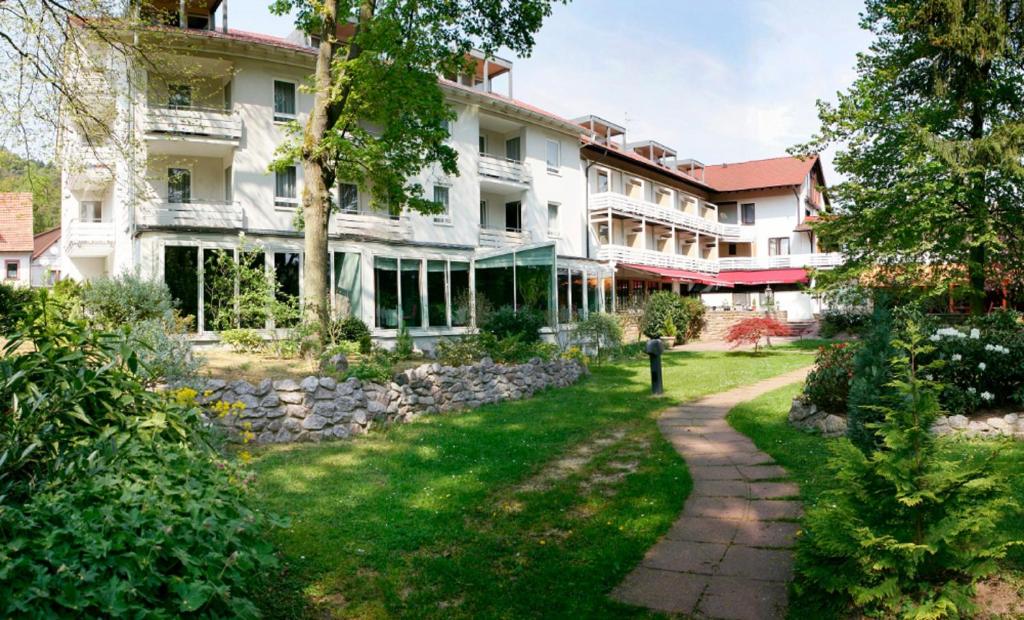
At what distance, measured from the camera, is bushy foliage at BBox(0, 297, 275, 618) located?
7.84 ft

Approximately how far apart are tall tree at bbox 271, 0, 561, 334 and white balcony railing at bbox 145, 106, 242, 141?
5.74 metres

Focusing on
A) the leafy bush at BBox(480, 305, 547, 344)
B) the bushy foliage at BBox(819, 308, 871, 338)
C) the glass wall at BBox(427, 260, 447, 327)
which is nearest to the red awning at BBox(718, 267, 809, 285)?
the bushy foliage at BBox(819, 308, 871, 338)

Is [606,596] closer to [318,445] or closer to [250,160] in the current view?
[318,445]

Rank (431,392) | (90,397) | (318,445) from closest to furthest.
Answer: (90,397)
(318,445)
(431,392)

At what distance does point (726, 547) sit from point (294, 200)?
65.9ft

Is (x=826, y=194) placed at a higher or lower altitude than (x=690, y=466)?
higher

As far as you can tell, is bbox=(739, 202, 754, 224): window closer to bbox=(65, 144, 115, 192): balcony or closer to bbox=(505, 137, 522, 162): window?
bbox=(505, 137, 522, 162): window

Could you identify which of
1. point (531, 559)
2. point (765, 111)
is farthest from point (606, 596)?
point (765, 111)

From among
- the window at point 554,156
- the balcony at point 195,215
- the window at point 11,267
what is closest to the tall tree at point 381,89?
the balcony at point 195,215

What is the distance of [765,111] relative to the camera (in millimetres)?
19125

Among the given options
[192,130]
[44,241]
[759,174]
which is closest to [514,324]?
[192,130]

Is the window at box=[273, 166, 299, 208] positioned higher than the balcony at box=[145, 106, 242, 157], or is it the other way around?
the balcony at box=[145, 106, 242, 157]

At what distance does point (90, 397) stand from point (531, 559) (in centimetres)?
321

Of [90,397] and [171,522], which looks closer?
[171,522]
